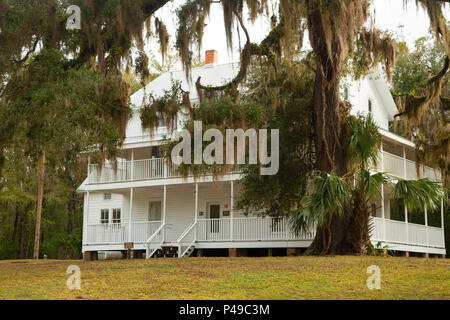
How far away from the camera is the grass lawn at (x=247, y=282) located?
880cm

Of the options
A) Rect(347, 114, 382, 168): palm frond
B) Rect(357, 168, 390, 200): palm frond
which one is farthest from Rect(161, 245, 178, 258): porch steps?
Rect(357, 168, 390, 200): palm frond

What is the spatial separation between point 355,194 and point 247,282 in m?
7.26

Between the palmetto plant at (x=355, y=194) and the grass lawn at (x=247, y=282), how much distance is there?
2447 mm

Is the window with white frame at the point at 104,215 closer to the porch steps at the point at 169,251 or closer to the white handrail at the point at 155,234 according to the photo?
the white handrail at the point at 155,234

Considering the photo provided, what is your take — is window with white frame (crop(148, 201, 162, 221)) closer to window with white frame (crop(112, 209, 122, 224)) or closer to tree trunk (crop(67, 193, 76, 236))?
window with white frame (crop(112, 209, 122, 224))

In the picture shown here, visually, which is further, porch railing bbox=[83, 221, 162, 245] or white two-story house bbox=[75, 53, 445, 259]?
porch railing bbox=[83, 221, 162, 245]

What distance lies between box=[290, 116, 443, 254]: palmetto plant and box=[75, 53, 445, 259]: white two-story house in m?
4.06

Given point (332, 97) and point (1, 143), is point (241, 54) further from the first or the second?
point (1, 143)

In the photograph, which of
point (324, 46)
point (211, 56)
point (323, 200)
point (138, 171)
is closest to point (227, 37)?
point (324, 46)

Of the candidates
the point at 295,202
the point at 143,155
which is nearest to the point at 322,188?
the point at 295,202

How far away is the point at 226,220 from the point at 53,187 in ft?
65.2

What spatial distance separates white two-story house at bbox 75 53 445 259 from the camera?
22328mm

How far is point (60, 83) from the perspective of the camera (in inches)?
518

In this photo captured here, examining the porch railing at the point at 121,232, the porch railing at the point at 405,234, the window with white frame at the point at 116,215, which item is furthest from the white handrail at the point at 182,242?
the window with white frame at the point at 116,215
